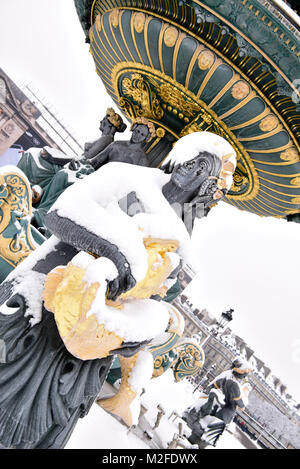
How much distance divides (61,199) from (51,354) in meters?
0.82

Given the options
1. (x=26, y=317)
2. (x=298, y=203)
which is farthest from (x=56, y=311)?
(x=298, y=203)

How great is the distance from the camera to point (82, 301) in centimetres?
131

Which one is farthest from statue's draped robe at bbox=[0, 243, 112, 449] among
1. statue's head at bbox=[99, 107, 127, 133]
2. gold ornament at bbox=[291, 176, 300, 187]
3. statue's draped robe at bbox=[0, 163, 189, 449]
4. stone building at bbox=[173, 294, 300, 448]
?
stone building at bbox=[173, 294, 300, 448]

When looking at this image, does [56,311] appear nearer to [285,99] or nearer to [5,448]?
[5,448]

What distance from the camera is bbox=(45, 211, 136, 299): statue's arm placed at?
1.49 m

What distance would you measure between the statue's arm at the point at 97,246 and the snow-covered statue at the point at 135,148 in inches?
85.1

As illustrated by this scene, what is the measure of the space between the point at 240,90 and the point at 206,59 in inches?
16.7

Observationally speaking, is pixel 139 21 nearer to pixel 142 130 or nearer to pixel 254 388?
pixel 142 130

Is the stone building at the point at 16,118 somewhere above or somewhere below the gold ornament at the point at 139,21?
below

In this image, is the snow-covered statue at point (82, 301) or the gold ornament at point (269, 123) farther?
the gold ornament at point (269, 123)

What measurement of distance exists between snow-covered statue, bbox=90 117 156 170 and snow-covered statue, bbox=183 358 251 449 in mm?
4597

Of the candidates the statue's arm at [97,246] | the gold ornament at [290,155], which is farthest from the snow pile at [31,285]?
the gold ornament at [290,155]

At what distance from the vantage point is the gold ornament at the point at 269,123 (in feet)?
9.60

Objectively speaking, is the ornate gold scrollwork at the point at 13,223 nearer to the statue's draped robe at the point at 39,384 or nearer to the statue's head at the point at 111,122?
the statue's draped robe at the point at 39,384
